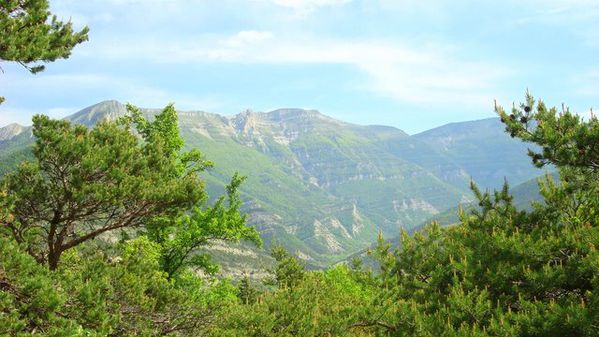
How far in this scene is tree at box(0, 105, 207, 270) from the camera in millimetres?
16219

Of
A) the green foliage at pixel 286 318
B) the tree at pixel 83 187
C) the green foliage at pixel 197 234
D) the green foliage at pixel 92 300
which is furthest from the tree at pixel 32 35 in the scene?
the green foliage at pixel 197 234

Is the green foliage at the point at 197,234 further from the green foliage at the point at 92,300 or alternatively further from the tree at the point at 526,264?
the tree at the point at 526,264

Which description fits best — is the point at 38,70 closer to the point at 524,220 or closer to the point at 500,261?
the point at 500,261

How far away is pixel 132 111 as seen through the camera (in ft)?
95.4

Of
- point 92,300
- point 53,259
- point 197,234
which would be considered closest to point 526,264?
point 92,300

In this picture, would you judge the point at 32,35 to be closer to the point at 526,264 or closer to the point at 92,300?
the point at 92,300

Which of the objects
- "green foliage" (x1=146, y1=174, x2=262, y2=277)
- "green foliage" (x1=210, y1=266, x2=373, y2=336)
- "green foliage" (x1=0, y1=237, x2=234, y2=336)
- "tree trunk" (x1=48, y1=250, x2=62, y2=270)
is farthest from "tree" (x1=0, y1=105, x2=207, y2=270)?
"green foliage" (x1=146, y1=174, x2=262, y2=277)

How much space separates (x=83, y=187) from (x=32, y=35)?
4.96 metres

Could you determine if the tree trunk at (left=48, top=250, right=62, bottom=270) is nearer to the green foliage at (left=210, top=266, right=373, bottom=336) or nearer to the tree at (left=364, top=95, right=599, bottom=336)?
the green foliage at (left=210, top=266, right=373, bottom=336)

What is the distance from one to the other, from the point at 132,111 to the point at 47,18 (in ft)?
42.5

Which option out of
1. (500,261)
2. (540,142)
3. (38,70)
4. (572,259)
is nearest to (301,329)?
(500,261)

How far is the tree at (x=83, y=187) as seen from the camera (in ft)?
53.2

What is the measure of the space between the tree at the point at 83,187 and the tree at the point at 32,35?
8.42 ft

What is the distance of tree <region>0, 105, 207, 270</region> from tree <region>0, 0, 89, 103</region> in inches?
101
